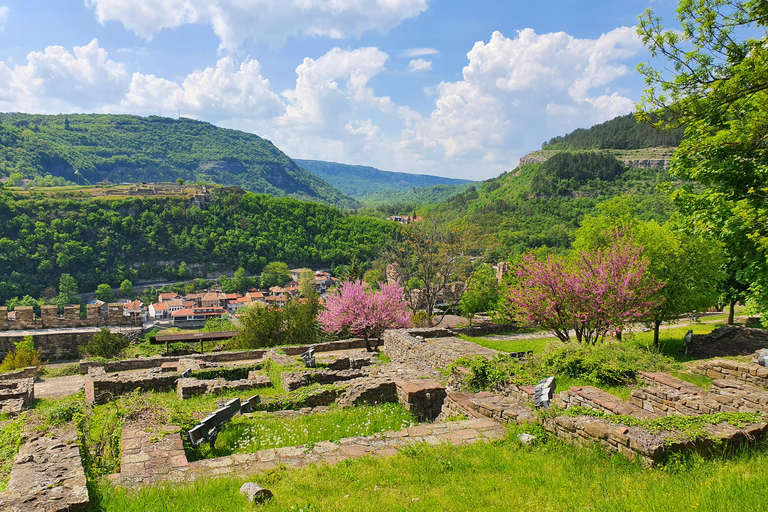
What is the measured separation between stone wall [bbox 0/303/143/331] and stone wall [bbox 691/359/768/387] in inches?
979

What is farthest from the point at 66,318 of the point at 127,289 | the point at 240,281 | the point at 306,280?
the point at 240,281

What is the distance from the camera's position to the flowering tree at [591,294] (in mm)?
12273

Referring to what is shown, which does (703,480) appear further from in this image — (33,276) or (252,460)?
(33,276)

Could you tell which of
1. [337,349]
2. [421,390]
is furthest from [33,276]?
[421,390]

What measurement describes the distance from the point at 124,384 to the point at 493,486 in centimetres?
1040

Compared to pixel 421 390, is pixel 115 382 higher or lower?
lower

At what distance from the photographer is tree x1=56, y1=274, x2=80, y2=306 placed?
7366 centimetres

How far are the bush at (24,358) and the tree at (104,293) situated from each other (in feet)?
242

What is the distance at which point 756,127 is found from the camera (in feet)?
27.9

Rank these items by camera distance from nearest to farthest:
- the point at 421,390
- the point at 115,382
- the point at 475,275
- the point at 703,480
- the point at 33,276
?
the point at 703,480 → the point at 421,390 → the point at 115,382 → the point at 475,275 → the point at 33,276

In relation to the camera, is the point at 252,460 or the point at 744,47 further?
the point at 744,47

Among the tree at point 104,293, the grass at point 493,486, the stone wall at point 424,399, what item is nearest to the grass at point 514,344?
the stone wall at point 424,399

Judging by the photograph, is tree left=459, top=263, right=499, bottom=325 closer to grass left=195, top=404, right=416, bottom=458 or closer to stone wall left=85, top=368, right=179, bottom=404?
stone wall left=85, top=368, right=179, bottom=404

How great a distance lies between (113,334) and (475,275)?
19.2 m
